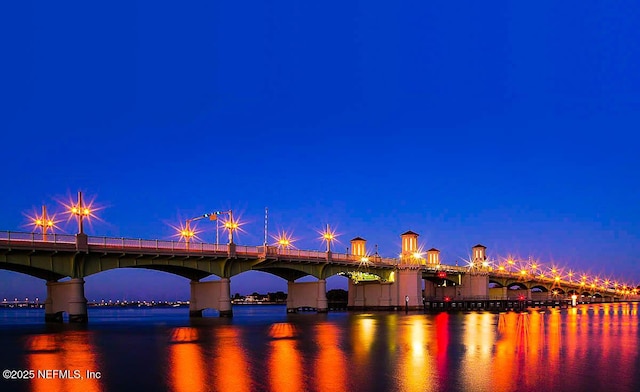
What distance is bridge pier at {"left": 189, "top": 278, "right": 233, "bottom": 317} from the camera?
83562 millimetres

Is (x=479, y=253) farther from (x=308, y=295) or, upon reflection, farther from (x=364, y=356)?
(x=364, y=356)

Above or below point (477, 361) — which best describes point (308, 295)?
below

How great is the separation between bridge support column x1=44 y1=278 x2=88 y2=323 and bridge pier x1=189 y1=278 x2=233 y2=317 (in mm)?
21255

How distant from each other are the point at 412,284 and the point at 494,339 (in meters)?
72.4

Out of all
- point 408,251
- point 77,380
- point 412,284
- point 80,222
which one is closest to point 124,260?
point 80,222

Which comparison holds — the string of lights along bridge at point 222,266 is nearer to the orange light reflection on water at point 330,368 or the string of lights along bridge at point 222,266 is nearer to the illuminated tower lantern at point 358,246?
the illuminated tower lantern at point 358,246

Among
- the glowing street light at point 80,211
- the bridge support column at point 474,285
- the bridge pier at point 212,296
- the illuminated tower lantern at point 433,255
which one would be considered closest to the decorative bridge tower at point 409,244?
the bridge support column at point 474,285

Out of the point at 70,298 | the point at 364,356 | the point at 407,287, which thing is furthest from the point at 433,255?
the point at 364,356

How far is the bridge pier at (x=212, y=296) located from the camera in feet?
274

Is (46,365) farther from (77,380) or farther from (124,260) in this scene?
(124,260)

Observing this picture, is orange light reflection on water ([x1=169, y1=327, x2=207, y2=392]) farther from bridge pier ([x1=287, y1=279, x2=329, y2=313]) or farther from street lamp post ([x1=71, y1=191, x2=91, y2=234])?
bridge pier ([x1=287, y1=279, x2=329, y2=313])

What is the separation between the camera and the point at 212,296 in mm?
86312

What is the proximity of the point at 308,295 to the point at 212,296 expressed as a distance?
833 inches

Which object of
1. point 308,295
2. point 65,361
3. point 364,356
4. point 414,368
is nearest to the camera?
point 414,368
